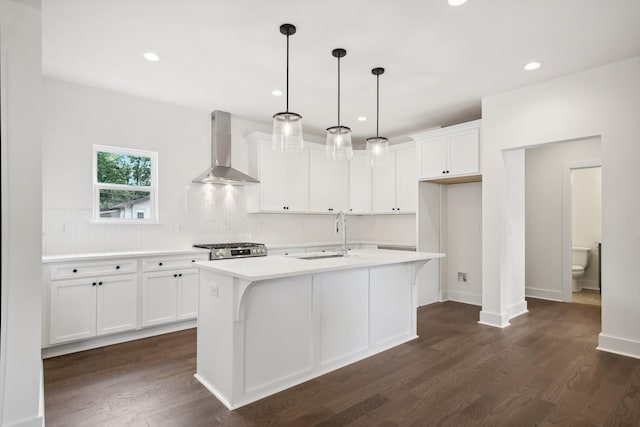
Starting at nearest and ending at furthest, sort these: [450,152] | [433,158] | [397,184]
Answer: [450,152], [433,158], [397,184]

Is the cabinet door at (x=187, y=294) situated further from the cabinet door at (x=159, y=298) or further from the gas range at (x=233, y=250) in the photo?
the gas range at (x=233, y=250)

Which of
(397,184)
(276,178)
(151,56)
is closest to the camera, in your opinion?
(151,56)

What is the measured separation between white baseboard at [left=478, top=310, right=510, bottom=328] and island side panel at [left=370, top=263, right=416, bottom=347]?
1.12 m

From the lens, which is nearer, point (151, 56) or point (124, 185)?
point (151, 56)

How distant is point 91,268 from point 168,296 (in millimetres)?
836

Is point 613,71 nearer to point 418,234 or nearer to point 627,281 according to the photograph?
point 627,281

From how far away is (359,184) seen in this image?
6.21m

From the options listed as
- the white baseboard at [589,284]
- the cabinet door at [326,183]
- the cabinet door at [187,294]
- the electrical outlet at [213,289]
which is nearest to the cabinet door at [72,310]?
the cabinet door at [187,294]

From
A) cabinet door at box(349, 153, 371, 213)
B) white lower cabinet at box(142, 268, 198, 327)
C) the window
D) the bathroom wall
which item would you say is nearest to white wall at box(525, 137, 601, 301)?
the bathroom wall

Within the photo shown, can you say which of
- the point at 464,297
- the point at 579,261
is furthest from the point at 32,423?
the point at 579,261

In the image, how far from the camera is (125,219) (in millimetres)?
4199

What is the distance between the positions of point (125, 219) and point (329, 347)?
2.93m

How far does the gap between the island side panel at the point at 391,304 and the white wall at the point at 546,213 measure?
307 cm

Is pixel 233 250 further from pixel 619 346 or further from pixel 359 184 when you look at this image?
pixel 619 346
